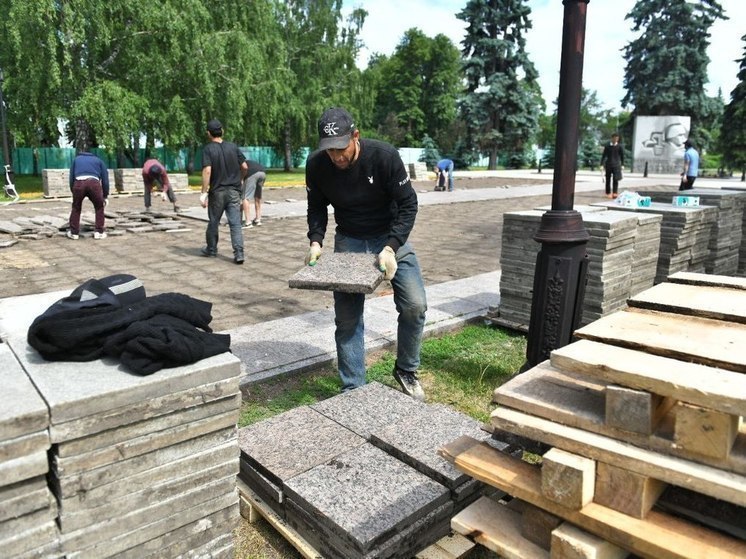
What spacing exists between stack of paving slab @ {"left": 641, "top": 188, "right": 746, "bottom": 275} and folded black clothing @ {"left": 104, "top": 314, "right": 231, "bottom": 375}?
7.12 meters

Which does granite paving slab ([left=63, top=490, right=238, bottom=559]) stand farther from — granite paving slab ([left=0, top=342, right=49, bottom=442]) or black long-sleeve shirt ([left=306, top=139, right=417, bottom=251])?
black long-sleeve shirt ([left=306, top=139, right=417, bottom=251])

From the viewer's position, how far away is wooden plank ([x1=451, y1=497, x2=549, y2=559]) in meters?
2.09

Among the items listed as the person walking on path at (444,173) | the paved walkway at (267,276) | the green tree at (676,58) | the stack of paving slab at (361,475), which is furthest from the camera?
the green tree at (676,58)

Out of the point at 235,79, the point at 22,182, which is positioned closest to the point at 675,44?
the point at 235,79

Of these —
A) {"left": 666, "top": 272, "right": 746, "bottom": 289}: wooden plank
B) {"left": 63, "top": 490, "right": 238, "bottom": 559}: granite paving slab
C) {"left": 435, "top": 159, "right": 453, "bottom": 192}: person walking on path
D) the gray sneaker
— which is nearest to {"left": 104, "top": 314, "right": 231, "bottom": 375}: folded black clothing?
{"left": 63, "top": 490, "right": 238, "bottom": 559}: granite paving slab

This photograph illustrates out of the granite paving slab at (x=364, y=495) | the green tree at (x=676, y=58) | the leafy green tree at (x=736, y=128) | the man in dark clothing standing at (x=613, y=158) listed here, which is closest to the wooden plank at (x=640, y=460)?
the granite paving slab at (x=364, y=495)

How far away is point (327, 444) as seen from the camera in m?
3.27

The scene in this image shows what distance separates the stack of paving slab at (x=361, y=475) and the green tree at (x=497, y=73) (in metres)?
44.9

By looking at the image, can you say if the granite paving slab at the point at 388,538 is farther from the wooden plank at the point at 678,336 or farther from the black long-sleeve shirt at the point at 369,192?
the black long-sleeve shirt at the point at 369,192

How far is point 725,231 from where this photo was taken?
779 cm

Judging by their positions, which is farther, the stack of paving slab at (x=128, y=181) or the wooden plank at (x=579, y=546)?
the stack of paving slab at (x=128, y=181)

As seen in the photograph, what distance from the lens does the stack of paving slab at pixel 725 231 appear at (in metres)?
7.55

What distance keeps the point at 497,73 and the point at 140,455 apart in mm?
47392

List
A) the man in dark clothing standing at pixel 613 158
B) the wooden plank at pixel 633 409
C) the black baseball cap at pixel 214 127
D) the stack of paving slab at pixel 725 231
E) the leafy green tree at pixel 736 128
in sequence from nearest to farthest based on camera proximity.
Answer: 1. the wooden plank at pixel 633 409
2. the stack of paving slab at pixel 725 231
3. the black baseball cap at pixel 214 127
4. the man in dark clothing standing at pixel 613 158
5. the leafy green tree at pixel 736 128
